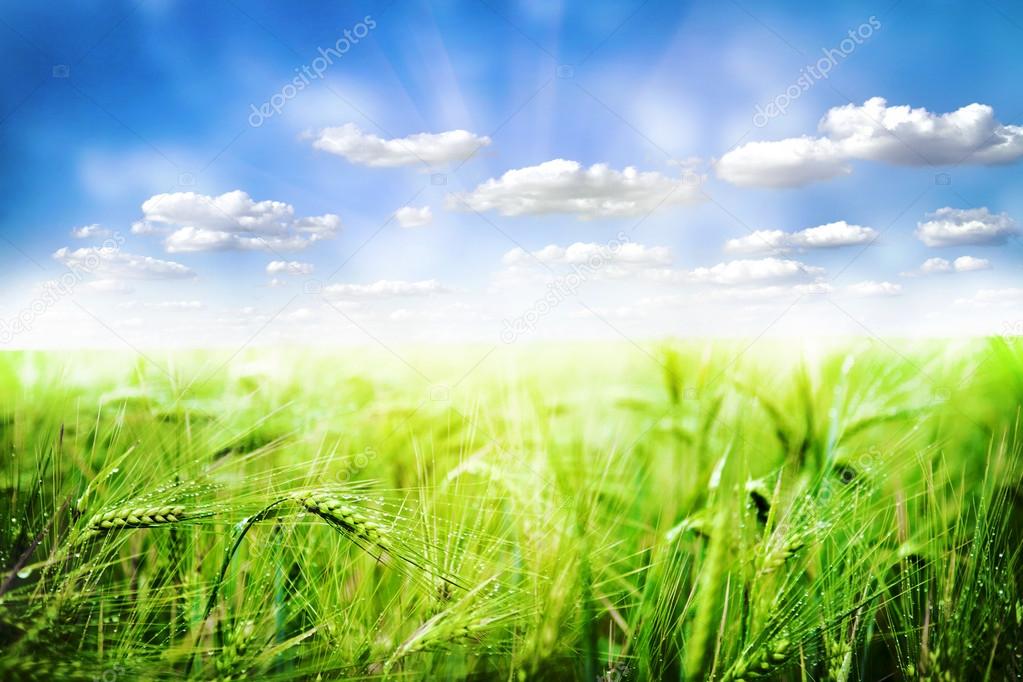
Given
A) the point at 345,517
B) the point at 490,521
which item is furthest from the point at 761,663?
the point at 345,517

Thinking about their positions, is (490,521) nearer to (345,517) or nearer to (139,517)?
(345,517)

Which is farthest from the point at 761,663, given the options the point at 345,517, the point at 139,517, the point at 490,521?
the point at 139,517

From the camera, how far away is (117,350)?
1640 mm

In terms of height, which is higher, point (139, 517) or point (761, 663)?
point (139, 517)

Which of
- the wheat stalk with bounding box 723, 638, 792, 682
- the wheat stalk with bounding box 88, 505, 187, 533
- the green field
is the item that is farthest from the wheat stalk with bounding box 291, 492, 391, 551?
the wheat stalk with bounding box 723, 638, 792, 682

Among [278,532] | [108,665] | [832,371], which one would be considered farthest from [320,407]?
[832,371]

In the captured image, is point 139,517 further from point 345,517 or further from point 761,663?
point 761,663

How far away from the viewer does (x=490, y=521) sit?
4.82ft

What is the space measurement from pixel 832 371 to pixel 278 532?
47.1 inches

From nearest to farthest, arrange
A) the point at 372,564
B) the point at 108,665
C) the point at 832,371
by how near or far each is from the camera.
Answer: the point at 108,665 < the point at 372,564 < the point at 832,371

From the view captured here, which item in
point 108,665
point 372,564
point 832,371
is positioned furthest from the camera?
point 832,371

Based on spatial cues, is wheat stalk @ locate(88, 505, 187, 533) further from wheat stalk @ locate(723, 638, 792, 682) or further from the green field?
wheat stalk @ locate(723, 638, 792, 682)

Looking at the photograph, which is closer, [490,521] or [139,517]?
[139,517]

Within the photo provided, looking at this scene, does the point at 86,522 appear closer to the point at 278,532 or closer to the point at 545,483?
the point at 278,532
